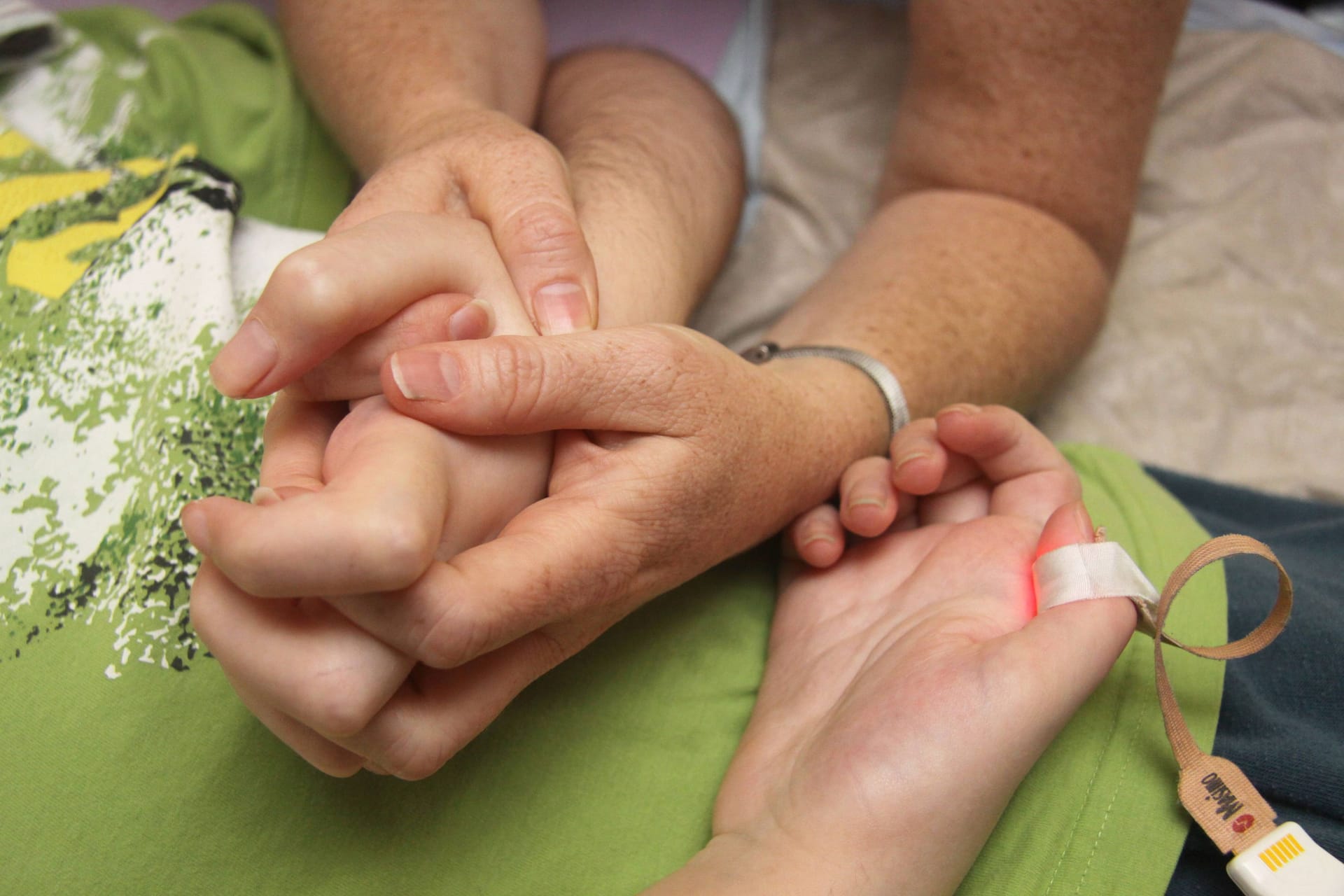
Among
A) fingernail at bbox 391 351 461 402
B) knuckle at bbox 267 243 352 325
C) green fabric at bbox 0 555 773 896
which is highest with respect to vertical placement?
knuckle at bbox 267 243 352 325

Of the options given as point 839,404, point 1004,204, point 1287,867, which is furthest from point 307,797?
point 1004,204

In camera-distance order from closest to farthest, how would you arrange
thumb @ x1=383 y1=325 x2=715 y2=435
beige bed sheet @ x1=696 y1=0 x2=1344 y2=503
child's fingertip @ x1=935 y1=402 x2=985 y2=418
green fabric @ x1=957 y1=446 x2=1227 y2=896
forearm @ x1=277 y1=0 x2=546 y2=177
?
thumb @ x1=383 y1=325 x2=715 y2=435 < green fabric @ x1=957 y1=446 x2=1227 y2=896 < child's fingertip @ x1=935 y1=402 x2=985 y2=418 < forearm @ x1=277 y1=0 x2=546 y2=177 < beige bed sheet @ x1=696 y1=0 x2=1344 y2=503

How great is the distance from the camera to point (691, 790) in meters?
0.73

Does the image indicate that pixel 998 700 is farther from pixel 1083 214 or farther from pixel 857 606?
pixel 1083 214

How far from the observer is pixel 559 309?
679mm

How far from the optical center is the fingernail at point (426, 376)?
0.55m

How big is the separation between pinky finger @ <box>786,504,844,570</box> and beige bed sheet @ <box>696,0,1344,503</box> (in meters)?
0.48

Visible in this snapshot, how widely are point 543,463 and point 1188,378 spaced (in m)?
0.98

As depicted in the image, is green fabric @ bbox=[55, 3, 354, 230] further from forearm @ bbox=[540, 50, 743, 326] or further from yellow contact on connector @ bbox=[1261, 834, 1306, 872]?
yellow contact on connector @ bbox=[1261, 834, 1306, 872]

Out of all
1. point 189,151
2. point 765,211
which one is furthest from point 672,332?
point 765,211

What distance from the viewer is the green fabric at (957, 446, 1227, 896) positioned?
0.65 metres

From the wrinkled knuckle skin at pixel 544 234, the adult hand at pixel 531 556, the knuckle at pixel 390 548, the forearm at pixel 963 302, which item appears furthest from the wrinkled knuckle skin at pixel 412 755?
the forearm at pixel 963 302

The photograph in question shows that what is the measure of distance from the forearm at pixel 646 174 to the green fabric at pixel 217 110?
316mm

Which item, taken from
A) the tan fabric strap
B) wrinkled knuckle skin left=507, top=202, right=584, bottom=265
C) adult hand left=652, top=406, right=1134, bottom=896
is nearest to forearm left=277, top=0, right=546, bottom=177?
wrinkled knuckle skin left=507, top=202, right=584, bottom=265
